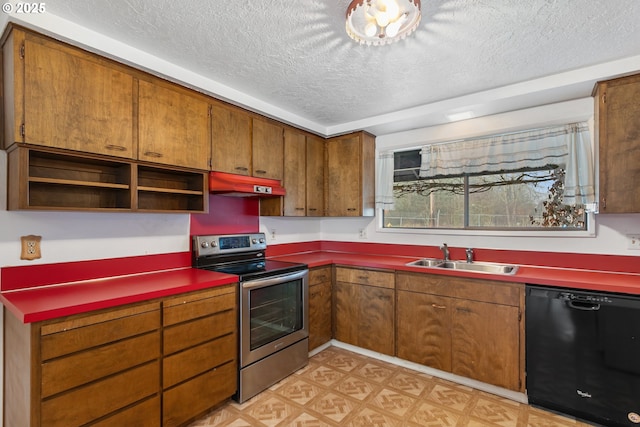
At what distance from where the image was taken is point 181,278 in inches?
88.4

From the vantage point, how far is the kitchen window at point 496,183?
2.67m

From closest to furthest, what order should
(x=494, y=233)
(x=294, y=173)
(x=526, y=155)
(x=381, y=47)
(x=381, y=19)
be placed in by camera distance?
(x=381, y=19), (x=381, y=47), (x=526, y=155), (x=494, y=233), (x=294, y=173)

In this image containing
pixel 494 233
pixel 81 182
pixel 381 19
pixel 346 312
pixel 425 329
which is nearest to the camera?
pixel 381 19

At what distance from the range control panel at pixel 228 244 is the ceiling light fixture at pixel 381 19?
6.39 feet

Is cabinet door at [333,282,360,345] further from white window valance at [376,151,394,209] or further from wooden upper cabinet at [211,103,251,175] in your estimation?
wooden upper cabinet at [211,103,251,175]

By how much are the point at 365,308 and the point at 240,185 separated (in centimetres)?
168

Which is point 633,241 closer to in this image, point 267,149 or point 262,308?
point 262,308

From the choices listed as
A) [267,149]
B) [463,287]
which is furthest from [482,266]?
[267,149]

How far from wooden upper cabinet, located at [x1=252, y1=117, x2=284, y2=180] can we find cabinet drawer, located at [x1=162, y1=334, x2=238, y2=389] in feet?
4.82

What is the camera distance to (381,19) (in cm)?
154

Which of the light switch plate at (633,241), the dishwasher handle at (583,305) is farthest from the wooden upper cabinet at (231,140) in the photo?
the light switch plate at (633,241)

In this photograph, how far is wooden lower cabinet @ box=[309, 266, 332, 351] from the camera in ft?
10.1

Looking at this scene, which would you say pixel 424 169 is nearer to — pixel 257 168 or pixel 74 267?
pixel 257 168
